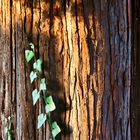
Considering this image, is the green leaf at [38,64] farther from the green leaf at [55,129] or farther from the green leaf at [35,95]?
the green leaf at [55,129]

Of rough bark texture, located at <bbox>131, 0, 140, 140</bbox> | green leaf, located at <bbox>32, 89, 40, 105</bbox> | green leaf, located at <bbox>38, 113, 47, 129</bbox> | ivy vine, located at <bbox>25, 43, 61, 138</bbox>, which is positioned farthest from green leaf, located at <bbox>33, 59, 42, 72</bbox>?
rough bark texture, located at <bbox>131, 0, 140, 140</bbox>

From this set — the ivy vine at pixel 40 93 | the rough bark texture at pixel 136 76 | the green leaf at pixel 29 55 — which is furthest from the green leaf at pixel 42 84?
the rough bark texture at pixel 136 76

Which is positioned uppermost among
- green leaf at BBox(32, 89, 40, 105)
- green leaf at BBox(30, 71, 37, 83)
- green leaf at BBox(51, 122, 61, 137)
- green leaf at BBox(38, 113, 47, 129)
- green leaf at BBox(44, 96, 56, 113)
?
green leaf at BBox(30, 71, 37, 83)

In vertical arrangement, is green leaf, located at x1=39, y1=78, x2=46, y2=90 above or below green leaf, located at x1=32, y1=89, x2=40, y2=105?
above

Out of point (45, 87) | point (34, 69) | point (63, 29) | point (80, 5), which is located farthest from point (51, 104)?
point (80, 5)

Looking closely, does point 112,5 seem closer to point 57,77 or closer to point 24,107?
point 57,77

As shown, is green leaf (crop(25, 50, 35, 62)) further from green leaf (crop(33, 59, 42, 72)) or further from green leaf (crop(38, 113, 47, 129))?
green leaf (crop(38, 113, 47, 129))
